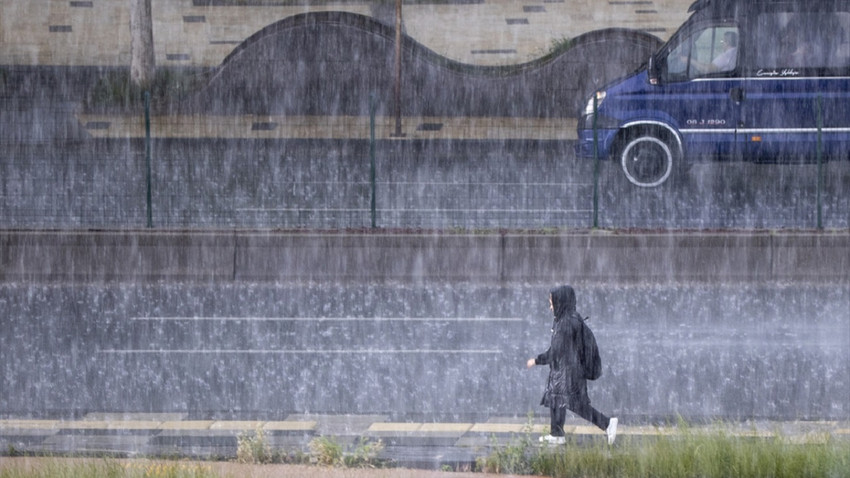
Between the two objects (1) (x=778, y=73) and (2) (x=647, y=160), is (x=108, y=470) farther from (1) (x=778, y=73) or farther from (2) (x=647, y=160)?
(1) (x=778, y=73)

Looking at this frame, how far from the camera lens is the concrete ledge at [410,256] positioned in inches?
557

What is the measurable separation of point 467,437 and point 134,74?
27.1m

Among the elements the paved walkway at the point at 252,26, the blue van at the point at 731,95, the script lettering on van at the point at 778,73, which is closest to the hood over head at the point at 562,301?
the blue van at the point at 731,95

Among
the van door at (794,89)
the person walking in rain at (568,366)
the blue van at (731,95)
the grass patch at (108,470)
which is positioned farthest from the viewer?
the blue van at (731,95)

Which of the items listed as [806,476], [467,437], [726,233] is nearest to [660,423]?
[467,437]

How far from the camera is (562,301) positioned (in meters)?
7.71

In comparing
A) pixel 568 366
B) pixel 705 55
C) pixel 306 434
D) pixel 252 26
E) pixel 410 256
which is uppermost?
pixel 252 26

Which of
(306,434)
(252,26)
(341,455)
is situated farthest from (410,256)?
(252,26)

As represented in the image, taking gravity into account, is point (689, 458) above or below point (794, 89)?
below

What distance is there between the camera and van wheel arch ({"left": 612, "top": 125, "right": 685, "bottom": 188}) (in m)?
19.0

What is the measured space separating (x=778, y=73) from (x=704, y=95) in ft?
3.63

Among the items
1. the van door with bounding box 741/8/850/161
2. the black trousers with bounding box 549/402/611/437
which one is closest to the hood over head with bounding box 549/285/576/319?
the black trousers with bounding box 549/402/611/437

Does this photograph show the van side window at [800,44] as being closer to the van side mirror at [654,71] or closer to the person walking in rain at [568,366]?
the van side mirror at [654,71]

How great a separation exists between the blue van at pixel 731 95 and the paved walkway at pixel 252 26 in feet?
47.9
